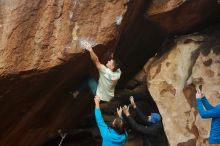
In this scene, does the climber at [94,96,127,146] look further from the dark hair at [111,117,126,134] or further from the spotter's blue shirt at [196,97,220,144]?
the spotter's blue shirt at [196,97,220,144]

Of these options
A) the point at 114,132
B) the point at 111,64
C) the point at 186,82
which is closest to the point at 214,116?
the point at 114,132

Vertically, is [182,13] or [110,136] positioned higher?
[182,13]

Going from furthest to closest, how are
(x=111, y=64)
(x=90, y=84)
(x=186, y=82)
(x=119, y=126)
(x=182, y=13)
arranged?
(x=186, y=82) → (x=182, y=13) → (x=90, y=84) → (x=111, y=64) → (x=119, y=126)

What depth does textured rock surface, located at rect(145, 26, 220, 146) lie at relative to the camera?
302 inches

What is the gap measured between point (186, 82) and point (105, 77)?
2.09 m

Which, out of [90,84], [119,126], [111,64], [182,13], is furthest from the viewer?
[182,13]

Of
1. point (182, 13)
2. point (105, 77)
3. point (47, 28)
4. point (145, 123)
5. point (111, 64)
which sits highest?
point (47, 28)

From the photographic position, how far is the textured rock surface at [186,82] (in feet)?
25.2

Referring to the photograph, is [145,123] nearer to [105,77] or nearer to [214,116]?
[105,77]

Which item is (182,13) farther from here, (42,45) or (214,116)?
(42,45)

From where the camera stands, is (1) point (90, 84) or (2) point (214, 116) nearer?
(2) point (214, 116)

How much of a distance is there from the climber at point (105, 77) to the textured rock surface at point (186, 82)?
163cm

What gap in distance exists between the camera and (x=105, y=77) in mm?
6652

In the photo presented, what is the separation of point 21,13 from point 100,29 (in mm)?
1331
